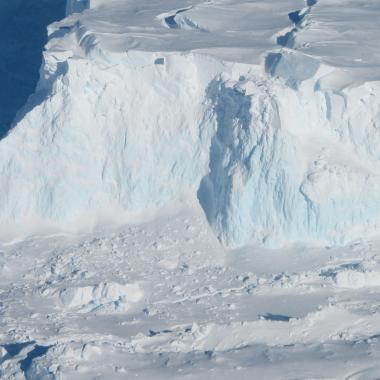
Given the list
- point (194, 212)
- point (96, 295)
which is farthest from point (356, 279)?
point (96, 295)

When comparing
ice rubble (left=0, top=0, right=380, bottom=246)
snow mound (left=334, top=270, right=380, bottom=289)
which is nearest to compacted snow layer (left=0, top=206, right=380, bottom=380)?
snow mound (left=334, top=270, right=380, bottom=289)

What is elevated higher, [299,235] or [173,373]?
[299,235]

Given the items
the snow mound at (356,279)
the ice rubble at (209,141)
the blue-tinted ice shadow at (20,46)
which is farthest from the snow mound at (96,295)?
the blue-tinted ice shadow at (20,46)

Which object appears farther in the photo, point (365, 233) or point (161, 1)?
point (161, 1)

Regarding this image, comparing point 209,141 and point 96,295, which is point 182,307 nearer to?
point 96,295

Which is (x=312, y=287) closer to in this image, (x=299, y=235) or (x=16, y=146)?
Result: (x=299, y=235)

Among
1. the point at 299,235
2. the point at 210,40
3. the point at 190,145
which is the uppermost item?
the point at 210,40

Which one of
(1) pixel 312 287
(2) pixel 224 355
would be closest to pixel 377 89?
(1) pixel 312 287
